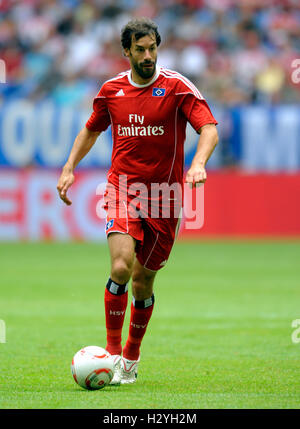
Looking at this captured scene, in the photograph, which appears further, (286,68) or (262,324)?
(286,68)

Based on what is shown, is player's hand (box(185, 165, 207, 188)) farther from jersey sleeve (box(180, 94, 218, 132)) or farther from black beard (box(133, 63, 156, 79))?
black beard (box(133, 63, 156, 79))

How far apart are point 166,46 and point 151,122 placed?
50.3ft

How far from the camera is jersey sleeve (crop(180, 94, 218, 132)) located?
20.4 ft

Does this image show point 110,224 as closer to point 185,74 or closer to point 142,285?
point 142,285

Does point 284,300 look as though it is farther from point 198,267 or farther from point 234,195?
point 234,195

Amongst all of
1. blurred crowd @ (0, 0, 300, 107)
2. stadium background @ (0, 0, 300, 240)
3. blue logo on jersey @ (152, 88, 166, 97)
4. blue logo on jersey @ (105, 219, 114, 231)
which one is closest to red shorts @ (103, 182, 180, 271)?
blue logo on jersey @ (105, 219, 114, 231)

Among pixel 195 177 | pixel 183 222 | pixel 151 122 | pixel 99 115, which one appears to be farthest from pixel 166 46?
pixel 195 177

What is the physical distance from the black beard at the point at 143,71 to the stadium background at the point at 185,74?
37.9 ft

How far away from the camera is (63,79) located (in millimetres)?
20516

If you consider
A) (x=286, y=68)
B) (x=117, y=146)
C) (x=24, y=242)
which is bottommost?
(x=24, y=242)

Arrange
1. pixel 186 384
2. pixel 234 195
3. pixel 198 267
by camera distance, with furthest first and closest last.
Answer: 1. pixel 234 195
2. pixel 198 267
3. pixel 186 384
